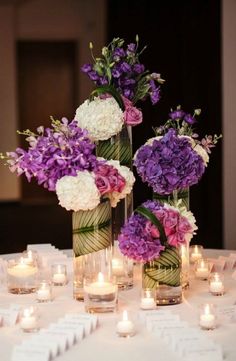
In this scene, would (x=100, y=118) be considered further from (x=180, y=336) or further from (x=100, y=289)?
(x=180, y=336)

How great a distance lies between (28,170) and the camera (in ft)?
6.43

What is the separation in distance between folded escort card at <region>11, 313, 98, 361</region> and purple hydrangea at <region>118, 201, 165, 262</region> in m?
0.21

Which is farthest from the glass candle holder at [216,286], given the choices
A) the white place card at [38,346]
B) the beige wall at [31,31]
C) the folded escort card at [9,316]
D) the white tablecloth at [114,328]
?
the beige wall at [31,31]

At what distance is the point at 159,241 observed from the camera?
1942 millimetres

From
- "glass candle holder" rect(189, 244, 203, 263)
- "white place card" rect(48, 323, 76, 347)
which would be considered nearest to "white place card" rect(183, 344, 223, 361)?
"white place card" rect(48, 323, 76, 347)

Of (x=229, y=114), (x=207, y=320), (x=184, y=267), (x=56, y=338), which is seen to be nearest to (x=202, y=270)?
(x=184, y=267)

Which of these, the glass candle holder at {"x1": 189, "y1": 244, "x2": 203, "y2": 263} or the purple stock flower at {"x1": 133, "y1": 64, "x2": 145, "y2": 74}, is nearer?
the purple stock flower at {"x1": 133, "y1": 64, "x2": 145, "y2": 74}

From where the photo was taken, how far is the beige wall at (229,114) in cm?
561

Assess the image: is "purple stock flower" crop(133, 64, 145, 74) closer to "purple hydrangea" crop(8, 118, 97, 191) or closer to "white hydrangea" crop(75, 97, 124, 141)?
"white hydrangea" crop(75, 97, 124, 141)

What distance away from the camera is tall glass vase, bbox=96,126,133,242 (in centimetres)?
212

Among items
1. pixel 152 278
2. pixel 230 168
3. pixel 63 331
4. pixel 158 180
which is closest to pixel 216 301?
pixel 152 278

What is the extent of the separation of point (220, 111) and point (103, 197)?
3.79 m

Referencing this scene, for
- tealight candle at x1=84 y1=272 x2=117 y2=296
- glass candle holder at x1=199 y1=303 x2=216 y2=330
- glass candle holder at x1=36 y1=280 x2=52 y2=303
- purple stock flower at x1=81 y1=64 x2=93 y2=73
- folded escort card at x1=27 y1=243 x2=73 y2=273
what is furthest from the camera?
folded escort card at x1=27 y1=243 x2=73 y2=273

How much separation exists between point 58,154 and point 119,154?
27 cm
